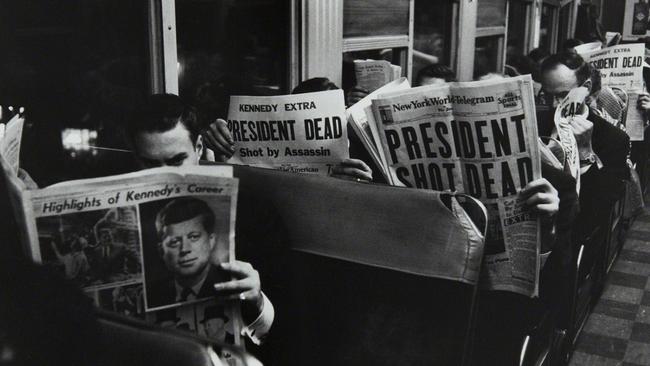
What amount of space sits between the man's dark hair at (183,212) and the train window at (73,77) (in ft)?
3.61

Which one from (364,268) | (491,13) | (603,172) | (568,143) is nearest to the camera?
(364,268)

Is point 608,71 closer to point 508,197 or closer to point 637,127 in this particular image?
point 637,127

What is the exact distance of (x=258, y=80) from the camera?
12.0ft

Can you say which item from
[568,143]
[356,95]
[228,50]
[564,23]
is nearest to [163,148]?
[356,95]

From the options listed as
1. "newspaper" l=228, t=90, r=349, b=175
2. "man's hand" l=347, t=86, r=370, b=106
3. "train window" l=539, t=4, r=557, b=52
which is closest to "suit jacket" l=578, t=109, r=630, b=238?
A: "man's hand" l=347, t=86, r=370, b=106

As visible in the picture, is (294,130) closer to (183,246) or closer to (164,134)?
(164,134)

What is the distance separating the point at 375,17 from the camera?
4.82m

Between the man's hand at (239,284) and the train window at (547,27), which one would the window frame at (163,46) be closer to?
the man's hand at (239,284)

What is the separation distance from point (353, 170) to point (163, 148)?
24.1 inches

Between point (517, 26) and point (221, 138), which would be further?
point (517, 26)

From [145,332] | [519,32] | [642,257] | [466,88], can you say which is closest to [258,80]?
[466,88]

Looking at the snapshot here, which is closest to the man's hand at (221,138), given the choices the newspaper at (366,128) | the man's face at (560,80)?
the newspaper at (366,128)

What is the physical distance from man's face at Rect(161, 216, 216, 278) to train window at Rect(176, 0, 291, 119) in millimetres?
1732

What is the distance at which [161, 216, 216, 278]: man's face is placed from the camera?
1389 millimetres
